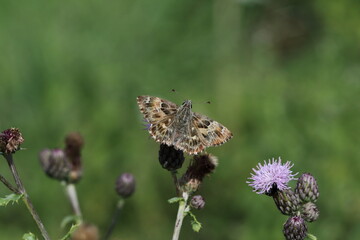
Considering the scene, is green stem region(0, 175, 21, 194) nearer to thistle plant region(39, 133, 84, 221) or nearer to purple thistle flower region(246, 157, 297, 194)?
thistle plant region(39, 133, 84, 221)

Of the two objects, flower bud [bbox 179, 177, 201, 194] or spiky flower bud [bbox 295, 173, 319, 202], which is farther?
flower bud [bbox 179, 177, 201, 194]

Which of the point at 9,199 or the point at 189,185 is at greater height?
the point at 189,185

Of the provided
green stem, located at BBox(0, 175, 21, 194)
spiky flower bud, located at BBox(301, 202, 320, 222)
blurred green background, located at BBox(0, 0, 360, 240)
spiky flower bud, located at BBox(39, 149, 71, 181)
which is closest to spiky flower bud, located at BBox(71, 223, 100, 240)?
green stem, located at BBox(0, 175, 21, 194)

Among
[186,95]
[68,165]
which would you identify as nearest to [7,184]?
[68,165]

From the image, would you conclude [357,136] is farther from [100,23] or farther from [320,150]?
[100,23]

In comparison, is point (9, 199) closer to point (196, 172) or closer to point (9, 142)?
point (9, 142)

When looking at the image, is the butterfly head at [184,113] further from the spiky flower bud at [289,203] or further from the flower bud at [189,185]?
the spiky flower bud at [289,203]
